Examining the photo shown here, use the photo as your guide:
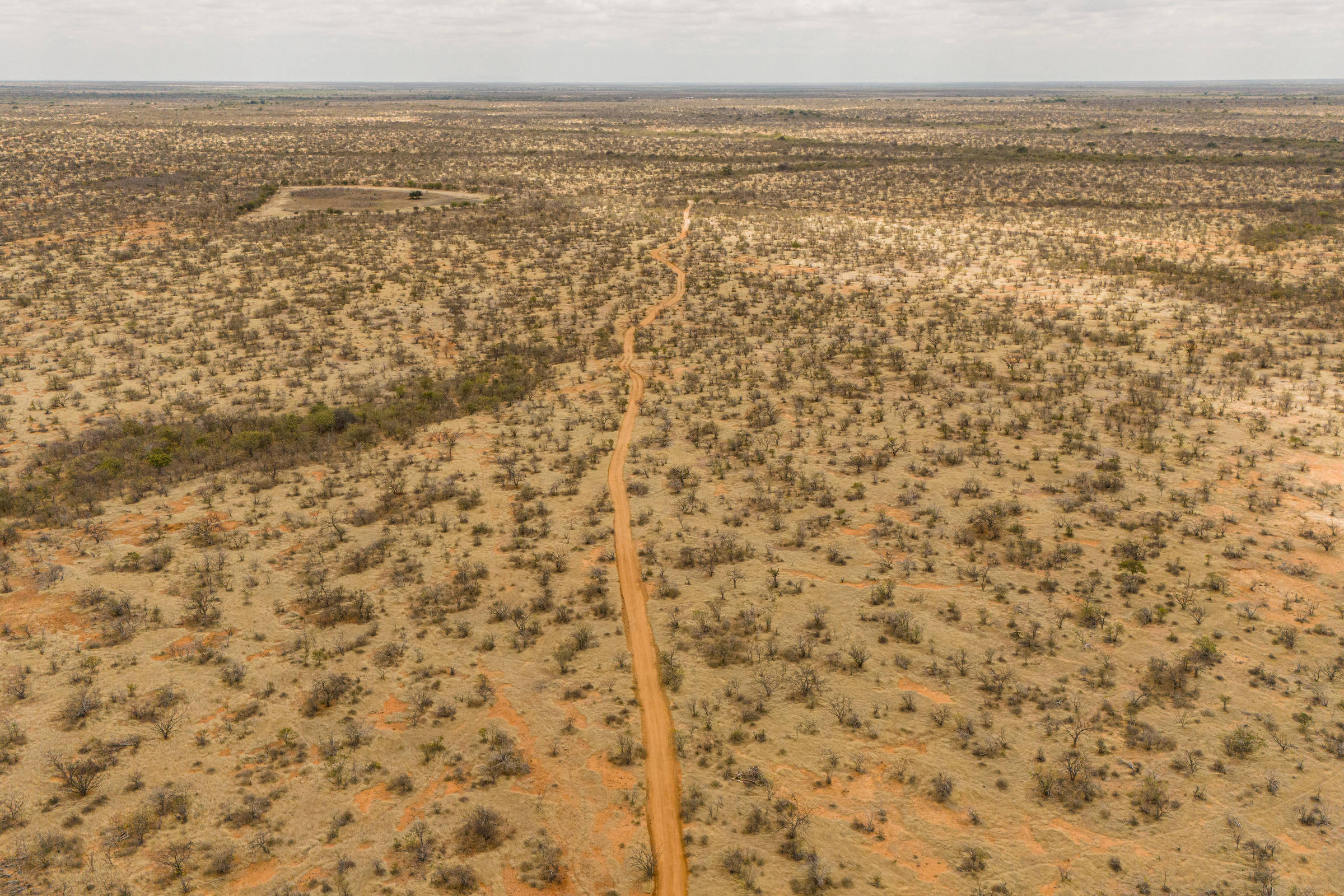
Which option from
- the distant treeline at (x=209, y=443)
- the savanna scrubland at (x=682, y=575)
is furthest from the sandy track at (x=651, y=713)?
the distant treeline at (x=209, y=443)

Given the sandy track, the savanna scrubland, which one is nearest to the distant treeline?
the savanna scrubland

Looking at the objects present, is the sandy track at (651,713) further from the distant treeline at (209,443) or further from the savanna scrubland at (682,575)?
the distant treeline at (209,443)

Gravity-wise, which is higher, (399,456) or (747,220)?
(747,220)

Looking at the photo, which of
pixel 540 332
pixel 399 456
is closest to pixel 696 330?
pixel 540 332

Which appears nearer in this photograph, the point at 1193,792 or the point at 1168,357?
the point at 1193,792

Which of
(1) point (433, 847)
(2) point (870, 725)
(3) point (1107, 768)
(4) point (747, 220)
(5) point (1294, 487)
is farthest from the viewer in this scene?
(4) point (747, 220)

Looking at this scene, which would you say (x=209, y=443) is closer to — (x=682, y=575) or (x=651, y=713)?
(x=682, y=575)

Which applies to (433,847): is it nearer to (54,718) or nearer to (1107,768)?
(54,718)
